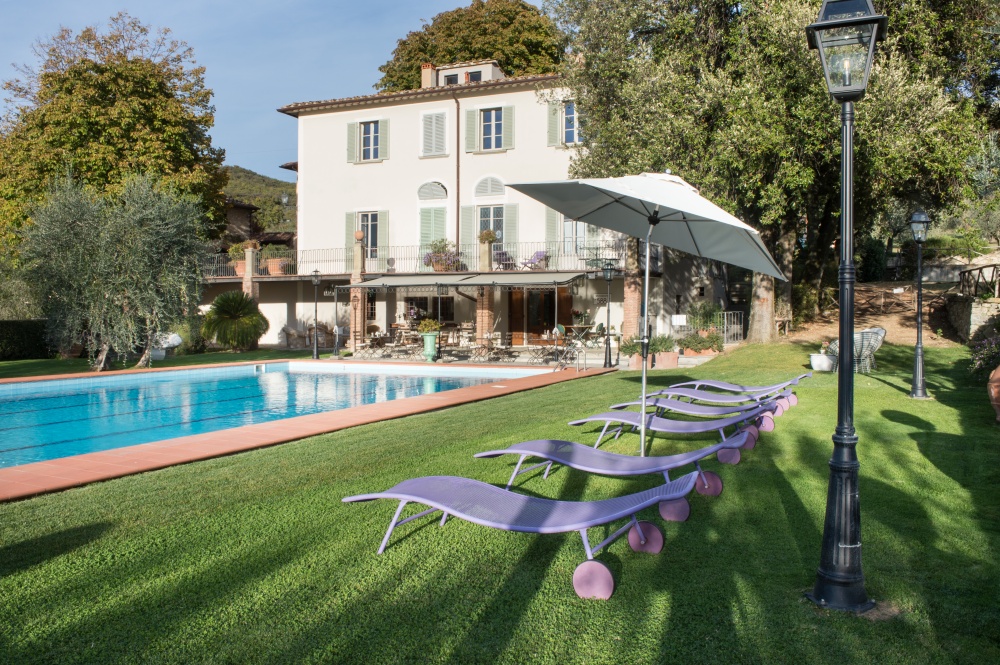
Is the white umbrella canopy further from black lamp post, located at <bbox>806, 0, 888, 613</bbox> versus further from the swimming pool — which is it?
the swimming pool

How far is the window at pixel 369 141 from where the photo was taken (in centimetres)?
2536

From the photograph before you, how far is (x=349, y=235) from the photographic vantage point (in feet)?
83.9

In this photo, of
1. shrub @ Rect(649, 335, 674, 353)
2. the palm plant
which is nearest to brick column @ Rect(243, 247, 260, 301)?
the palm plant

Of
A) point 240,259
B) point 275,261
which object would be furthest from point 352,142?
point 240,259

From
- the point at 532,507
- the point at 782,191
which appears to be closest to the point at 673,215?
the point at 532,507

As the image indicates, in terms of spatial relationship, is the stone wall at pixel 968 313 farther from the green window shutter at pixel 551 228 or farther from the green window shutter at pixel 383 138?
the green window shutter at pixel 383 138

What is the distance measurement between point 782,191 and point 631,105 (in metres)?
4.05

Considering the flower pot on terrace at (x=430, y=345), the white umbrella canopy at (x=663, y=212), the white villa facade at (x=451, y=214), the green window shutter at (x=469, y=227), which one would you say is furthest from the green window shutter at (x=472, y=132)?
the white umbrella canopy at (x=663, y=212)

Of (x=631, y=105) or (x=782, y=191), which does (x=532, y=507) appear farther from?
(x=631, y=105)

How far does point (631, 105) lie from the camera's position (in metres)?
16.9

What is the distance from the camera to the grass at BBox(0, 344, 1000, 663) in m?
2.93

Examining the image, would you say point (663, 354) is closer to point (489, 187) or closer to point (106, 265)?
point (489, 187)

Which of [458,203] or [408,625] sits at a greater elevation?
[458,203]

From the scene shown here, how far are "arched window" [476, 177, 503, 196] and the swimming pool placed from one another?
25.6 ft
